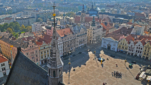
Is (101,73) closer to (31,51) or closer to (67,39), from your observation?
(67,39)

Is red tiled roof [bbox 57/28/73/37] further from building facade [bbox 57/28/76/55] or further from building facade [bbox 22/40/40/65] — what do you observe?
building facade [bbox 22/40/40/65]

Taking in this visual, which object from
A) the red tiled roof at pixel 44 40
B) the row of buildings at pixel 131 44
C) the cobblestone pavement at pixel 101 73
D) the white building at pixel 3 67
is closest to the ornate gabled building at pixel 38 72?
the cobblestone pavement at pixel 101 73

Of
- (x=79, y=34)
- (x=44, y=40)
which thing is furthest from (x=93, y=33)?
(x=44, y=40)

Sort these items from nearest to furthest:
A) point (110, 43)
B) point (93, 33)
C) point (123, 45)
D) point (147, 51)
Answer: point (147, 51) < point (123, 45) < point (110, 43) < point (93, 33)

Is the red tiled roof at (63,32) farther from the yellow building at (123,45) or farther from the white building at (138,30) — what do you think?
the white building at (138,30)

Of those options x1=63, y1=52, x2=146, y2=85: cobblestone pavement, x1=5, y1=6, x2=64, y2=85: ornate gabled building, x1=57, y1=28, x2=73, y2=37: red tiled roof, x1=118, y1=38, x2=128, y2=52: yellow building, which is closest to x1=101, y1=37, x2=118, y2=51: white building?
x1=118, y1=38, x2=128, y2=52: yellow building

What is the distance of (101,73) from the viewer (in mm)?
76688

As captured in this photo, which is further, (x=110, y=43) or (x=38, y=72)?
(x=110, y=43)

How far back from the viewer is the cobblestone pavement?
225ft

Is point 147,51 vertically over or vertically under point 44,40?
under

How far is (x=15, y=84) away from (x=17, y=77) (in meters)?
1.71

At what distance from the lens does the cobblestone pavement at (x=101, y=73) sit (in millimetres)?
68625

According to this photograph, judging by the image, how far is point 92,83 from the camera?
67.3 meters

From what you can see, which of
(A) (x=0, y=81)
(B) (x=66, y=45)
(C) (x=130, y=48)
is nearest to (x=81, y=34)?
(B) (x=66, y=45)
